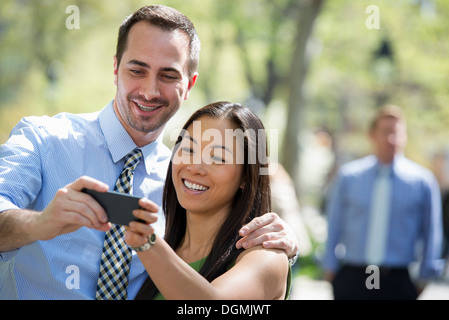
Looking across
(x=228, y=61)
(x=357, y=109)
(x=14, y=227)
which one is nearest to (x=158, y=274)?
(x=14, y=227)

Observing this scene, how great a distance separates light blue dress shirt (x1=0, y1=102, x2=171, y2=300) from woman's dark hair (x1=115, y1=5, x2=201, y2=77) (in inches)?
18.9

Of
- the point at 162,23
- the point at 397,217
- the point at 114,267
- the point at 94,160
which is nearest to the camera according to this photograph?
the point at 114,267

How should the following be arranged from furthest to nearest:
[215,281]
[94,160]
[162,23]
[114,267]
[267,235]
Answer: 1. [162,23]
2. [94,160]
3. [114,267]
4. [267,235]
5. [215,281]

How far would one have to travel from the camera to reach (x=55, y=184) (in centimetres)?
271

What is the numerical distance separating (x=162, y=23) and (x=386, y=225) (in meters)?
3.60

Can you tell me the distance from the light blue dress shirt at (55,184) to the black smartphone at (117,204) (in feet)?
2.10

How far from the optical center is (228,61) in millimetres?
22375

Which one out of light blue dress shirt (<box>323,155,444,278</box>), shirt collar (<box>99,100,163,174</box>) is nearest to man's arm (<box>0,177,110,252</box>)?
shirt collar (<box>99,100,163,174</box>)

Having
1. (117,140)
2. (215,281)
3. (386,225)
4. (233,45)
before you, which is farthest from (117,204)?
(233,45)

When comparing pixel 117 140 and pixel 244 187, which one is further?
pixel 117 140

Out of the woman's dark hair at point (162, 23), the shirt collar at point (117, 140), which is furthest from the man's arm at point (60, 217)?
the woman's dark hair at point (162, 23)

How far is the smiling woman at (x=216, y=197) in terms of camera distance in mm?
2504

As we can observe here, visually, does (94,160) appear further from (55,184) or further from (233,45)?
(233,45)
